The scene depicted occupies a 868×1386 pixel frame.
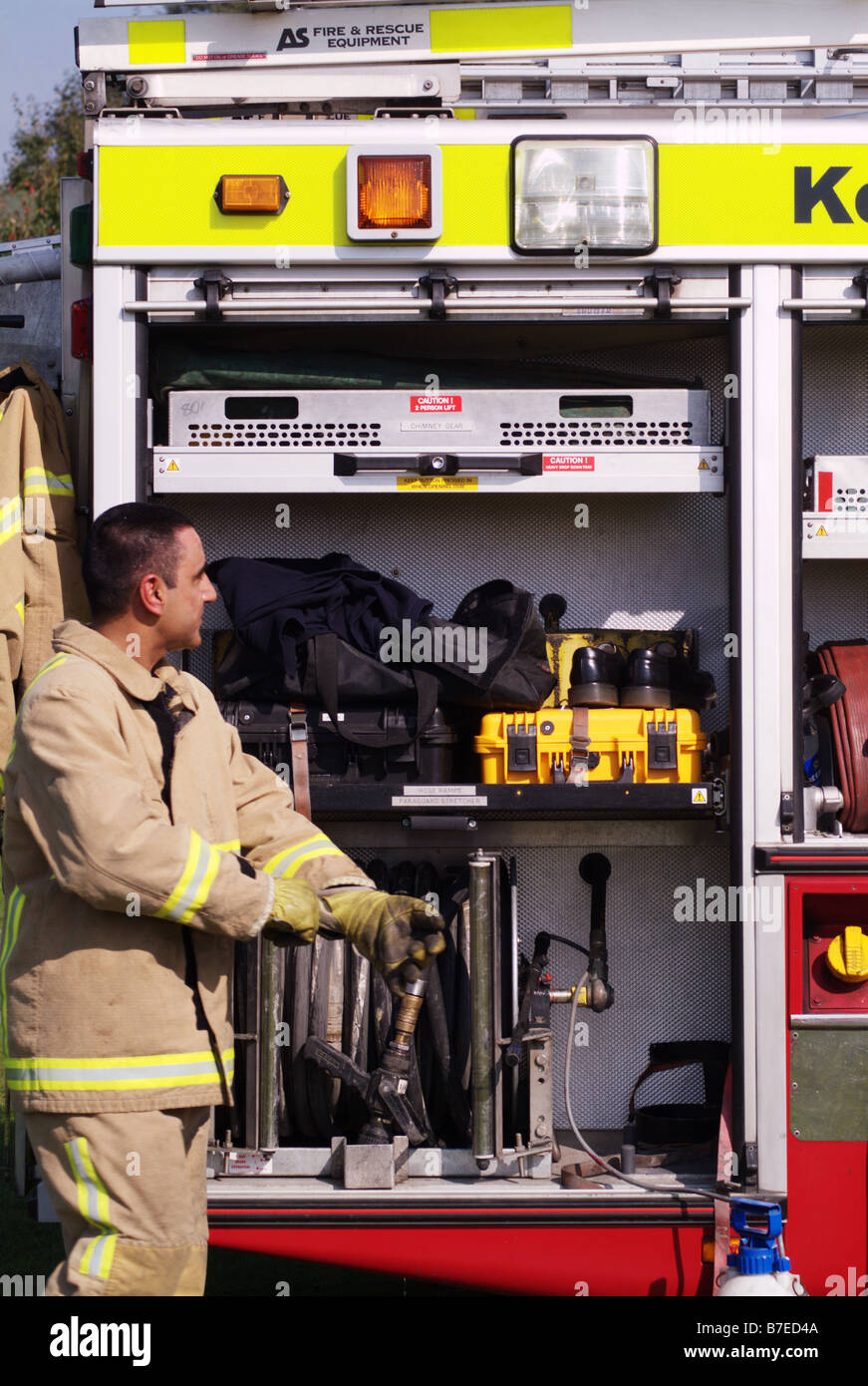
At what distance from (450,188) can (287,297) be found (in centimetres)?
50

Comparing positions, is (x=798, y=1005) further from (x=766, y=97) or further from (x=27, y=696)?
(x=766, y=97)

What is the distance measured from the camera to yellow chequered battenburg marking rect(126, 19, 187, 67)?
3.78 meters

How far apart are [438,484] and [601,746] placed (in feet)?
2.76

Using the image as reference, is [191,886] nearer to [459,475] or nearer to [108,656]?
[108,656]

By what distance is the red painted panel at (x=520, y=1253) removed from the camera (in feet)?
11.3

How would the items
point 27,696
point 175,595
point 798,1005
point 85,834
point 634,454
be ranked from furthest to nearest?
point 634,454 → point 798,1005 → point 175,595 → point 27,696 → point 85,834

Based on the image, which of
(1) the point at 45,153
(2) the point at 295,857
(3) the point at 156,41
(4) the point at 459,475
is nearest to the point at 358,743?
(2) the point at 295,857

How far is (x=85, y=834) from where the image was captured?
2.59 meters

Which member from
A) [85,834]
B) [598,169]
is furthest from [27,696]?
[598,169]

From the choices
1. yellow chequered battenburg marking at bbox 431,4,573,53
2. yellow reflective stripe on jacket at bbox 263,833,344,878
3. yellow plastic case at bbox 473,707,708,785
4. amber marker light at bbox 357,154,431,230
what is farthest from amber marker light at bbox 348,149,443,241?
yellow reflective stripe on jacket at bbox 263,833,344,878

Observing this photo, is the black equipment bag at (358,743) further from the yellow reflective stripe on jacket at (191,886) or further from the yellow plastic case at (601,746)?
the yellow reflective stripe on jacket at (191,886)

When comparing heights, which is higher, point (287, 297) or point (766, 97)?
point (766, 97)

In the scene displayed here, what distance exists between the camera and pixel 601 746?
12.6 feet

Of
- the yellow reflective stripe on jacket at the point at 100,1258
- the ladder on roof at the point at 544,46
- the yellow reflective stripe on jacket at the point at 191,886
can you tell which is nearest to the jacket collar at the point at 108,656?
the yellow reflective stripe on jacket at the point at 191,886
